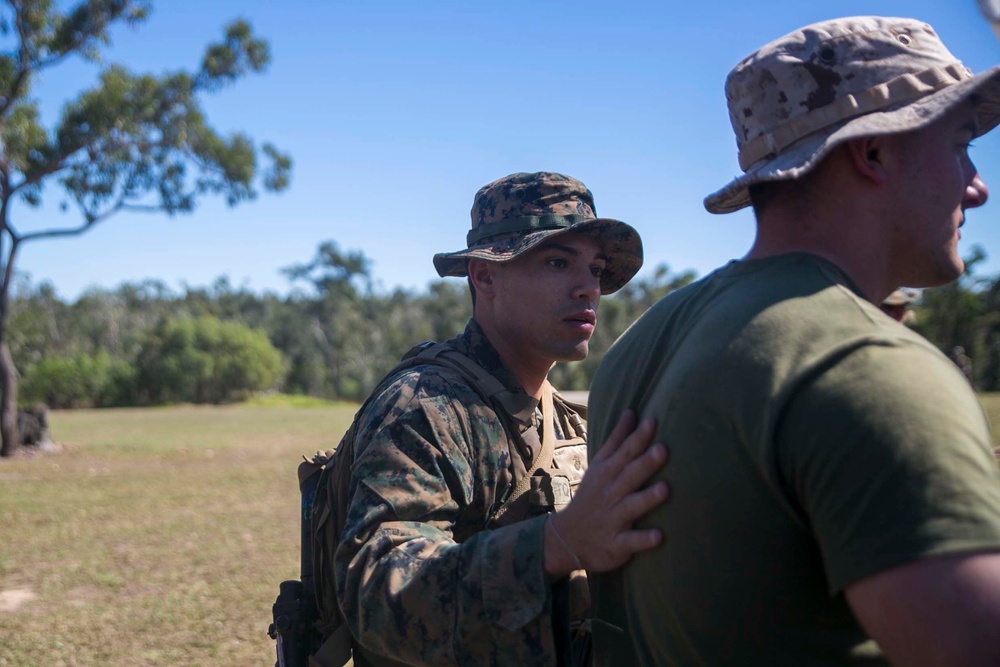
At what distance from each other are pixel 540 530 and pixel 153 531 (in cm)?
882

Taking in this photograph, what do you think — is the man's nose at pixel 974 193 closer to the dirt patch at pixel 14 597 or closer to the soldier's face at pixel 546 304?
the soldier's face at pixel 546 304

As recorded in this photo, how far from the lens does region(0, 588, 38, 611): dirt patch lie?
21.9 ft

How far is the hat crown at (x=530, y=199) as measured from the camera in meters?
2.82

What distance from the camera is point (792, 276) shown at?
4.37 ft

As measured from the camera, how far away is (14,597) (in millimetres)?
6906

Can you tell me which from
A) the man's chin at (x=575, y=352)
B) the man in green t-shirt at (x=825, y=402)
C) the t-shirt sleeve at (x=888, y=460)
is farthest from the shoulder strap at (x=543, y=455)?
the t-shirt sleeve at (x=888, y=460)

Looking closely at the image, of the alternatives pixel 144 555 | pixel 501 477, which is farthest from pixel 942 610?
pixel 144 555

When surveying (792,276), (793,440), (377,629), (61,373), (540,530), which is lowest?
(61,373)

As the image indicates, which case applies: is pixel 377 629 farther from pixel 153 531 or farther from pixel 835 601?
pixel 153 531

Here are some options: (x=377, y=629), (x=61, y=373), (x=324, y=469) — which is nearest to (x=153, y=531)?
(x=324, y=469)

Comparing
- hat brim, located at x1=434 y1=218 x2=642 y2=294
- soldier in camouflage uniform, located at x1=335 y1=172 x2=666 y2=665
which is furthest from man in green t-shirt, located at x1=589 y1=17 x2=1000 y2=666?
hat brim, located at x1=434 y1=218 x2=642 y2=294

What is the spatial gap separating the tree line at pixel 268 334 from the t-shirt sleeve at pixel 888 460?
2779cm

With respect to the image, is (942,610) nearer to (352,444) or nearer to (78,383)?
(352,444)

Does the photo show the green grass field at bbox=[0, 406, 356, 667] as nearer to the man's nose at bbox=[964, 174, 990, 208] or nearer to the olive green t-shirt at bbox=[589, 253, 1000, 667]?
the olive green t-shirt at bbox=[589, 253, 1000, 667]
